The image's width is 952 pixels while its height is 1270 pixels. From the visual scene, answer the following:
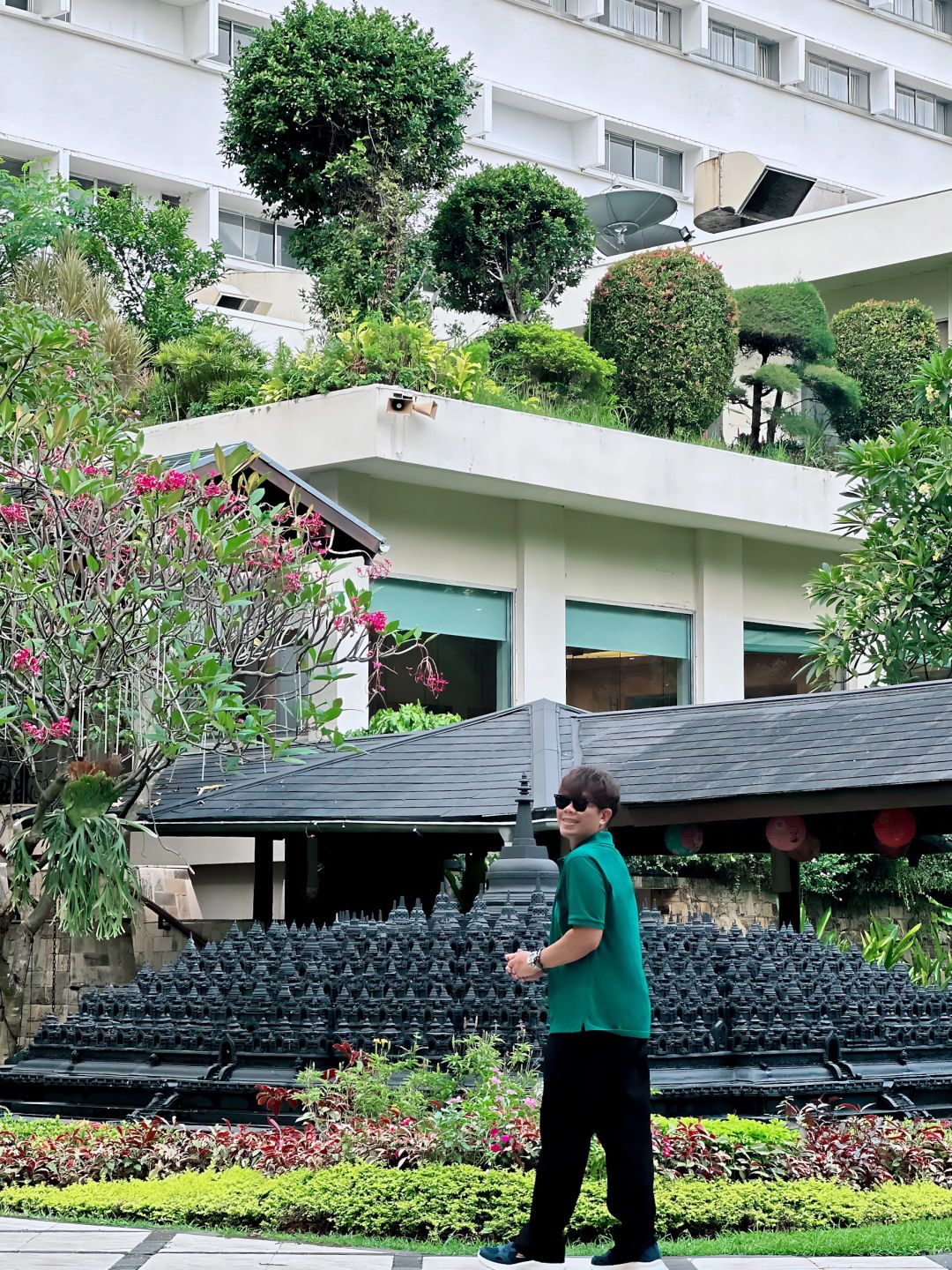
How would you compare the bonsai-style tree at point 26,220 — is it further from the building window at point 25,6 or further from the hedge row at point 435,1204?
the hedge row at point 435,1204

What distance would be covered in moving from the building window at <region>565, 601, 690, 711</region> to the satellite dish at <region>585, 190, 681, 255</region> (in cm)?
979

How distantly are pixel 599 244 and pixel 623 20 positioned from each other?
53.3 ft

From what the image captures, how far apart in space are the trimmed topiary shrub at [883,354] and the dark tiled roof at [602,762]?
39.9ft

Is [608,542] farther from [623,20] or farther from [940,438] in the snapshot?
[623,20]

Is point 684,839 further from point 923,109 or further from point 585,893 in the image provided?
point 923,109

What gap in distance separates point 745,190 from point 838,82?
16.5 m

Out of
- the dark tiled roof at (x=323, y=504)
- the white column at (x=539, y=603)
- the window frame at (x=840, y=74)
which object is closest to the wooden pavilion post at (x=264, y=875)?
the dark tiled roof at (x=323, y=504)

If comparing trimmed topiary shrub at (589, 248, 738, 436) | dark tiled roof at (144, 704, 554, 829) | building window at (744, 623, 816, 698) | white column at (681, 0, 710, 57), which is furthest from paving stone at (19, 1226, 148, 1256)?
white column at (681, 0, 710, 57)

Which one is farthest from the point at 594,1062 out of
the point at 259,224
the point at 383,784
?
the point at 259,224

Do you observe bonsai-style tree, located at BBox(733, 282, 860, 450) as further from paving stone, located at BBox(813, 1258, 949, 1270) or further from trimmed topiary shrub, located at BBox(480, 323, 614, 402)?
paving stone, located at BBox(813, 1258, 949, 1270)

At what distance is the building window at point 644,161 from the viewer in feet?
151

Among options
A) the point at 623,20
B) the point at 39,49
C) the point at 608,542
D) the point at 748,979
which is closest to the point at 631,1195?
the point at 748,979

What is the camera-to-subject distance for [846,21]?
165 feet

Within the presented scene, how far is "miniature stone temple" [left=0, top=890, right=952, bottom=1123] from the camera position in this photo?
1012 centimetres
